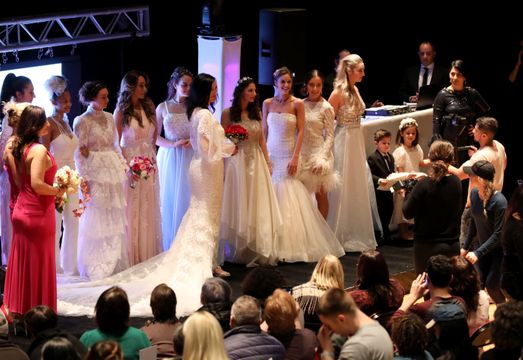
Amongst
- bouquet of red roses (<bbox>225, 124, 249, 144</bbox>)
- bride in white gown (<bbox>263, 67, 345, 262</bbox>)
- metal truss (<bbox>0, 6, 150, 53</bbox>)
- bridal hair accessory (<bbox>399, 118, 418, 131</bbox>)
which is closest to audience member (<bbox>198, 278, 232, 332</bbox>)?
bouquet of red roses (<bbox>225, 124, 249, 144</bbox>)

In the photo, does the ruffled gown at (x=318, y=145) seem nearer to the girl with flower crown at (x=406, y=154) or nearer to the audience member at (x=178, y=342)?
the girl with flower crown at (x=406, y=154)

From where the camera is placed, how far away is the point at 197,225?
846cm

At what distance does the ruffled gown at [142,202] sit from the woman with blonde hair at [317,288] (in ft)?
8.96

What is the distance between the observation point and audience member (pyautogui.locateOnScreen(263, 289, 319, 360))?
18.5 ft

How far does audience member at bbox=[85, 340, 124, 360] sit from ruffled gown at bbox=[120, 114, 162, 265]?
12.6ft

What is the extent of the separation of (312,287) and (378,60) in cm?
760

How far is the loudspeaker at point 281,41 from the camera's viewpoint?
10.7 metres

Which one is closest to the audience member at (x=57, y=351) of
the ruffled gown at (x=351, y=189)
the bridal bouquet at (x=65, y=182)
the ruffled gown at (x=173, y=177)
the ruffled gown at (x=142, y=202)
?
the bridal bouquet at (x=65, y=182)

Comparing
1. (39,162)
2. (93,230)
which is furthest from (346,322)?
(93,230)

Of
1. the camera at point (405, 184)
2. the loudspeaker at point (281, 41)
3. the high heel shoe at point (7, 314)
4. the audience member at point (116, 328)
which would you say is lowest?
the high heel shoe at point (7, 314)

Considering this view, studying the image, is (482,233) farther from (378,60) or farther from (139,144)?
(378,60)

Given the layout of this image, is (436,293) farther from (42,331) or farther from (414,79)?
(414,79)

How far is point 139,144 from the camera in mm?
8578

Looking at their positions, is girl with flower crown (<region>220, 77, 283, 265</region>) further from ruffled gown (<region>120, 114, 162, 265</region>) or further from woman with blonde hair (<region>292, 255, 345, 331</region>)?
woman with blonde hair (<region>292, 255, 345, 331</region>)
